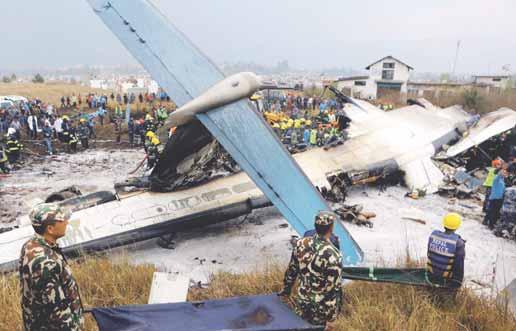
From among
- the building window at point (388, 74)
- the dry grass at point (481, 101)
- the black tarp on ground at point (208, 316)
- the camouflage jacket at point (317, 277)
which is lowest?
the dry grass at point (481, 101)

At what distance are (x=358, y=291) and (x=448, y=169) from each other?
958 centimetres

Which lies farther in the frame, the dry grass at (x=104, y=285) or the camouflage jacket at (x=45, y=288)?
the dry grass at (x=104, y=285)

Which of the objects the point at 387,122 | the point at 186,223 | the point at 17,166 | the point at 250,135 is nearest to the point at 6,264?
the point at 186,223

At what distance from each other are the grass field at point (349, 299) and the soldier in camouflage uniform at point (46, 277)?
5.07ft

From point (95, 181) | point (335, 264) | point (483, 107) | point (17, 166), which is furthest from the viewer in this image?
point (483, 107)

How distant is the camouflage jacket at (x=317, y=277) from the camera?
388 cm

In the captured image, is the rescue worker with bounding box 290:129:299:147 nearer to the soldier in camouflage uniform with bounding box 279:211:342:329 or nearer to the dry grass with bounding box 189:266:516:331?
the dry grass with bounding box 189:266:516:331

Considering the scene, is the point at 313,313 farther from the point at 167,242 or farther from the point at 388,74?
the point at 388,74

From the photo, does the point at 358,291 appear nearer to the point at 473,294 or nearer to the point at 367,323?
the point at 367,323

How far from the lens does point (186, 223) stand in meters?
8.17

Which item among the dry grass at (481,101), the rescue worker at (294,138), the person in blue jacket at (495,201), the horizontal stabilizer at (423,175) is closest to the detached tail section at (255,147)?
the person in blue jacket at (495,201)

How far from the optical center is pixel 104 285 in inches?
Answer: 229

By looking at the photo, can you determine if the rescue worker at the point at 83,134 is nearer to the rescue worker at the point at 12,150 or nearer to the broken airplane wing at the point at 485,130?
the rescue worker at the point at 12,150

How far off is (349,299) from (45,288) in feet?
13.0
